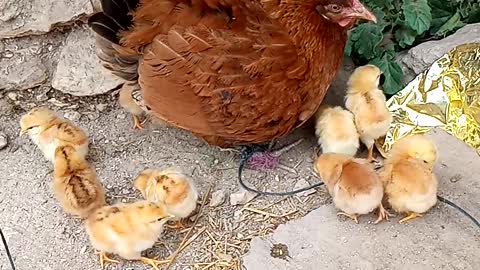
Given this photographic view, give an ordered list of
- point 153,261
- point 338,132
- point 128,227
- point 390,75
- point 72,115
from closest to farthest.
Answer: point 128,227
point 153,261
point 338,132
point 390,75
point 72,115

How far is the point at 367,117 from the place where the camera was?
2.95 meters

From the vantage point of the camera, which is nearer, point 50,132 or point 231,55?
point 231,55

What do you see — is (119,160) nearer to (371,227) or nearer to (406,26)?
(371,227)

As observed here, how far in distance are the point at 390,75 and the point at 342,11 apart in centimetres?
51

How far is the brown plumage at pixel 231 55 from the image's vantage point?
2.72 metres

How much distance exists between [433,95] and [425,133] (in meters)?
0.17

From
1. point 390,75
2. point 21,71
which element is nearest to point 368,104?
point 390,75

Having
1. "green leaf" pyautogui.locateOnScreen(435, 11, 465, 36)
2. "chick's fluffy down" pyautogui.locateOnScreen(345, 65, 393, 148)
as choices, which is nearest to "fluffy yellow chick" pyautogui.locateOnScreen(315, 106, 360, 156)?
"chick's fluffy down" pyautogui.locateOnScreen(345, 65, 393, 148)

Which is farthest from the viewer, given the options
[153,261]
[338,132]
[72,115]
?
[72,115]

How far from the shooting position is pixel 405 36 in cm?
333

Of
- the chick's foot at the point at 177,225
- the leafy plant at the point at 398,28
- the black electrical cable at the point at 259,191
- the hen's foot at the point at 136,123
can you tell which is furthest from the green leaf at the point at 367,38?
the chick's foot at the point at 177,225

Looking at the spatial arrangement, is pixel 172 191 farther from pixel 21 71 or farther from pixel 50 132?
pixel 21 71

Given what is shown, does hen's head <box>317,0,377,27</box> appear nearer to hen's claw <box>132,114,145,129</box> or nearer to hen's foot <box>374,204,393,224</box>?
hen's foot <box>374,204,393,224</box>

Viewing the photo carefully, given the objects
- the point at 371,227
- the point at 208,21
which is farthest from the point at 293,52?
the point at 371,227
